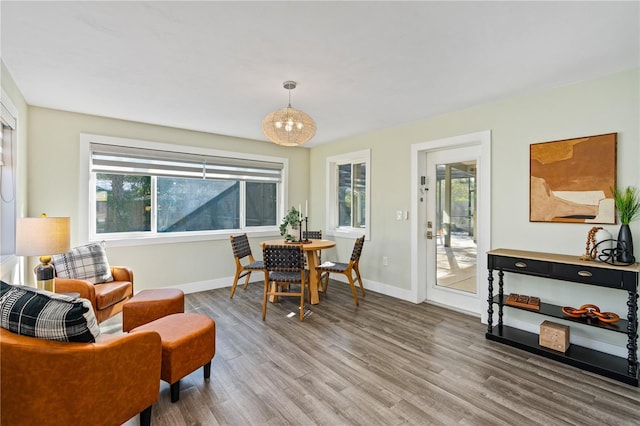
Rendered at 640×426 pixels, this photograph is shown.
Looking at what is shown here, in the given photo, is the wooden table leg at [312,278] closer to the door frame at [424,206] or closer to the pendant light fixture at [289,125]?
the door frame at [424,206]

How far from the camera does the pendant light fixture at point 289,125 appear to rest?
2.74m

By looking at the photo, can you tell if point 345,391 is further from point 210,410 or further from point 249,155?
point 249,155

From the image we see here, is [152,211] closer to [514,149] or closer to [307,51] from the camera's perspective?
[307,51]

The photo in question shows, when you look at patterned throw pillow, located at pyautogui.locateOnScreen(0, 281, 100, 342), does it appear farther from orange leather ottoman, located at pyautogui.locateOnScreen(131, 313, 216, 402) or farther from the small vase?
the small vase

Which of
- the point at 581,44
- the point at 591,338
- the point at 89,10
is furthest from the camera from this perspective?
the point at 591,338

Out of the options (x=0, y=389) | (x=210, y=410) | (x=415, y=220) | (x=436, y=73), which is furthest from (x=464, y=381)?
(x=0, y=389)

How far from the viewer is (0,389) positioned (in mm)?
1362

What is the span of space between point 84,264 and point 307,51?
3144mm

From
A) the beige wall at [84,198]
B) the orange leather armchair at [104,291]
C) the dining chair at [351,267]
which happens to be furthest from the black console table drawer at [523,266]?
the orange leather armchair at [104,291]

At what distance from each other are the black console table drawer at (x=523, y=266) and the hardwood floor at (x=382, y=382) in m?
0.73

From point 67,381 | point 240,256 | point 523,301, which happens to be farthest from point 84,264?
point 523,301

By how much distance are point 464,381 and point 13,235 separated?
13.7ft

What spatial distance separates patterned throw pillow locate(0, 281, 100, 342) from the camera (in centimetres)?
144

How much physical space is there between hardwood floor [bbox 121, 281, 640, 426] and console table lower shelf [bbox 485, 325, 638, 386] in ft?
0.21
